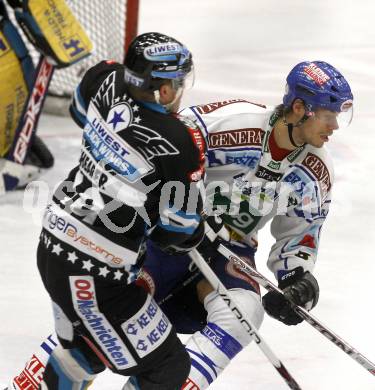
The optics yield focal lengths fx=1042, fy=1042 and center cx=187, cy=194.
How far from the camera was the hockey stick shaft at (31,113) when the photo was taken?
5230mm

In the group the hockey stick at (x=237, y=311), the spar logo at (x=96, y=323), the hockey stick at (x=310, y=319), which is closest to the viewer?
the spar logo at (x=96, y=323)

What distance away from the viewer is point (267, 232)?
4855mm

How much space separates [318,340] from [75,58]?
6.86 feet

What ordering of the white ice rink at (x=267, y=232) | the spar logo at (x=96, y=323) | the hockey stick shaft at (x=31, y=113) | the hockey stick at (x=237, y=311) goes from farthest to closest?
the hockey stick shaft at (x=31, y=113) < the white ice rink at (x=267, y=232) < the hockey stick at (x=237, y=311) < the spar logo at (x=96, y=323)

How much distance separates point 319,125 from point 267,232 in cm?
181

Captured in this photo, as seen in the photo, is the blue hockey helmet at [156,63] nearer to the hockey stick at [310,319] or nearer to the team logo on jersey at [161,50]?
the team logo on jersey at [161,50]

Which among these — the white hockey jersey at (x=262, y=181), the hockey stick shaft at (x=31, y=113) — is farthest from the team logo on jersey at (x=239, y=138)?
the hockey stick shaft at (x=31, y=113)

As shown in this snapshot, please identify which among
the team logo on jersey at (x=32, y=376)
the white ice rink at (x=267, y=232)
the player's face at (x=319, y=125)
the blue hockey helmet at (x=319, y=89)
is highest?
the blue hockey helmet at (x=319, y=89)

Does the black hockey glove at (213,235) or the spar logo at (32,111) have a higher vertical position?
the black hockey glove at (213,235)

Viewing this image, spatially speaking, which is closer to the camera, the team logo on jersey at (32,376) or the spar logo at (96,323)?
the spar logo at (96,323)

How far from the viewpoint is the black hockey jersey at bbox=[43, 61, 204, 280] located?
2.59 m

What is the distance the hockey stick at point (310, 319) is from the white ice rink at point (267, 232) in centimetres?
46

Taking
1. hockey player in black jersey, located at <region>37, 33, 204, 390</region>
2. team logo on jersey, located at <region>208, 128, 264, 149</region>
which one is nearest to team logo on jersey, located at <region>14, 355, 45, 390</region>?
hockey player in black jersey, located at <region>37, 33, 204, 390</region>

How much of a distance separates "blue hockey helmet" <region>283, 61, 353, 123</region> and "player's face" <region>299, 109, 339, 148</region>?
2 centimetres
